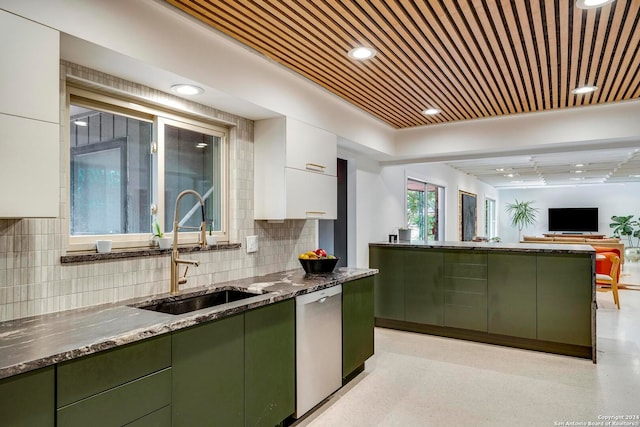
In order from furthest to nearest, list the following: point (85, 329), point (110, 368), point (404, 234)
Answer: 1. point (404, 234)
2. point (85, 329)
3. point (110, 368)

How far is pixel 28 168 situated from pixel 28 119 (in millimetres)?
191

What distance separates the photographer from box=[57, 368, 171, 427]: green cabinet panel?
1346mm

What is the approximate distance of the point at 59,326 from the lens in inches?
63.8

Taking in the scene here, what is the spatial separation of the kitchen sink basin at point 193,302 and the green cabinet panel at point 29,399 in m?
0.79

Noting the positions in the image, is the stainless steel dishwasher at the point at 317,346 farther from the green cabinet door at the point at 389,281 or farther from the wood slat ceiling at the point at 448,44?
the green cabinet door at the point at 389,281

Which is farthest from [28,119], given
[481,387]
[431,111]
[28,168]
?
[431,111]

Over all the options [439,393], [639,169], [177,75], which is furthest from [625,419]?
[639,169]

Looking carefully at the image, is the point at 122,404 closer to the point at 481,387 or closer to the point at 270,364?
the point at 270,364

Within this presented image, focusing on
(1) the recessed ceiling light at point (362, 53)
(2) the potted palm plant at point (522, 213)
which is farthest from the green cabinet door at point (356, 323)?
(2) the potted palm plant at point (522, 213)

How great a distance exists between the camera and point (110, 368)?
1.44 metres

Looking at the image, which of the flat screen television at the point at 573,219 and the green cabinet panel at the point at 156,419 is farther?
the flat screen television at the point at 573,219

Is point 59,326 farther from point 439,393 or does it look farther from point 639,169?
point 639,169

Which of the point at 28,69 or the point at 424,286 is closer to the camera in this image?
the point at 28,69

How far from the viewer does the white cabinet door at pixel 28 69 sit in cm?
145
